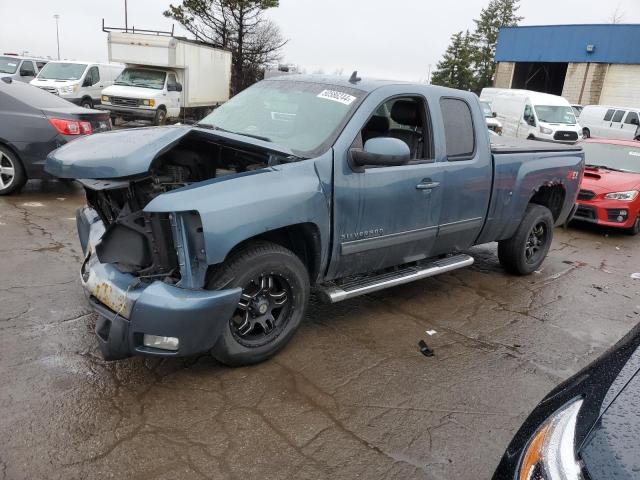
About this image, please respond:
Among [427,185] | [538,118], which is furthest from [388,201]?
[538,118]

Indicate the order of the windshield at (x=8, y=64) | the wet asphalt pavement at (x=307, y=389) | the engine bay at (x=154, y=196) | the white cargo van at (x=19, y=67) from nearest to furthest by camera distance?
the wet asphalt pavement at (x=307, y=389) < the engine bay at (x=154, y=196) < the white cargo van at (x=19, y=67) < the windshield at (x=8, y=64)

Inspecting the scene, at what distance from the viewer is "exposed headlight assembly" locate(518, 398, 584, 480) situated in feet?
5.19

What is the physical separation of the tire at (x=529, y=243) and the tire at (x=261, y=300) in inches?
120

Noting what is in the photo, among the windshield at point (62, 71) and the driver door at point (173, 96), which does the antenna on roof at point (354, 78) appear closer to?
the driver door at point (173, 96)

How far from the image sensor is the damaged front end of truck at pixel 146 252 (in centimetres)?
291

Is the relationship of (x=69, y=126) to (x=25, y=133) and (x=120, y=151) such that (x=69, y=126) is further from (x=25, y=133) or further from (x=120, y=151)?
(x=120, y=151)

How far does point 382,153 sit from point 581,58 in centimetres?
3722

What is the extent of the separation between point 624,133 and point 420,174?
70.7ft

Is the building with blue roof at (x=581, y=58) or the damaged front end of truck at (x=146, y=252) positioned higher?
the building with blue roof at (x=581, y=58)

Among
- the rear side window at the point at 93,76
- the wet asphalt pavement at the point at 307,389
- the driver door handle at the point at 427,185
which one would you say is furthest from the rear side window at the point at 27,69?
the driver door handle at the point at 427,185

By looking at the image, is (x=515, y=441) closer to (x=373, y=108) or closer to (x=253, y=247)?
(x=253, y=247)

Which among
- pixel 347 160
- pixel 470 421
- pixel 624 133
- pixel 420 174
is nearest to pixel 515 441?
pixel 470 421

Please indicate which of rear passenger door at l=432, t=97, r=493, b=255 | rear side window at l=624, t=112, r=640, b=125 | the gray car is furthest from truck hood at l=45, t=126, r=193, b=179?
rear side window at l=624, t=112, r=640, b=125

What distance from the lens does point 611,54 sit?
33219 mm
